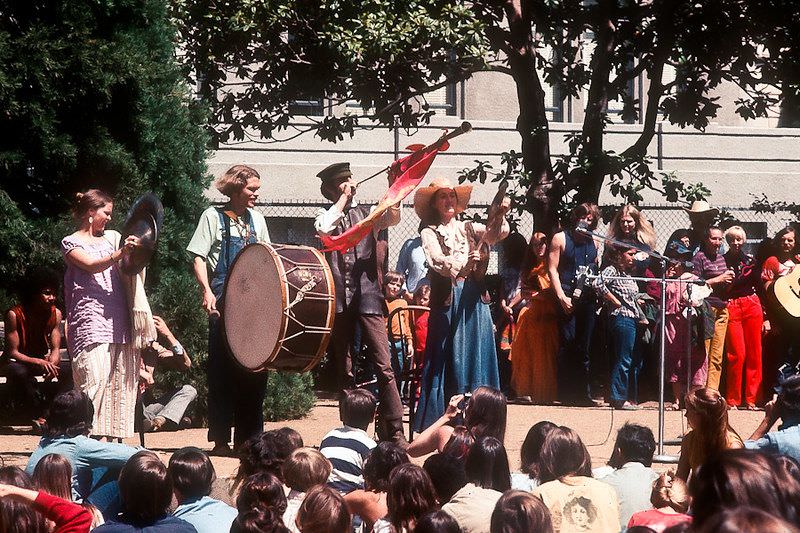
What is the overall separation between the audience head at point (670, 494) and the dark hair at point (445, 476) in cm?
86

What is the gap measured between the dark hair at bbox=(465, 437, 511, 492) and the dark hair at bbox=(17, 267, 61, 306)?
5.78 m

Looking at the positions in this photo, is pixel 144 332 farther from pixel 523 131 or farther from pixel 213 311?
pixel 523 131

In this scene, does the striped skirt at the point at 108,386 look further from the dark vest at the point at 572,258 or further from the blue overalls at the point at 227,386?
the dark vest at the point at 572,258

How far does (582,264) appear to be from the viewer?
12633 mm

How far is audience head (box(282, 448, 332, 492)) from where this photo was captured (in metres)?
6.27

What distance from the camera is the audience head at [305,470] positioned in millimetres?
6270

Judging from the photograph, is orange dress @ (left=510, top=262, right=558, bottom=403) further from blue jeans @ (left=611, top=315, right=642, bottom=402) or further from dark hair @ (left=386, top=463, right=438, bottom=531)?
dark hair @ (left=386, top=463, right=438, bottom=531)

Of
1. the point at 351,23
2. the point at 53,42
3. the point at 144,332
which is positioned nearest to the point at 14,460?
the point at 144,332

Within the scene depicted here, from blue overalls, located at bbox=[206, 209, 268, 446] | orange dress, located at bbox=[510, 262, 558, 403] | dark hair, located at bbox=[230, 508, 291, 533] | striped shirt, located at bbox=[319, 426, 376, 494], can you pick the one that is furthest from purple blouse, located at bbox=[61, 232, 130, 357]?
orange dress, located at bbox=[510, 262, 558, 403]

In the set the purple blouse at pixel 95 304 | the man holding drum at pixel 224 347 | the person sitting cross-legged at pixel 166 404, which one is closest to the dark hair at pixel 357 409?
the man holding drum at pixel 224 347

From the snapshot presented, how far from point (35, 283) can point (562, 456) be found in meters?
6.24

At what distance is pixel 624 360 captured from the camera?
12.6m

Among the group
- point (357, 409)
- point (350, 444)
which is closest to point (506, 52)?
point (357, 409)

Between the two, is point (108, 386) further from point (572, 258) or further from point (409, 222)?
point (409, 222)
